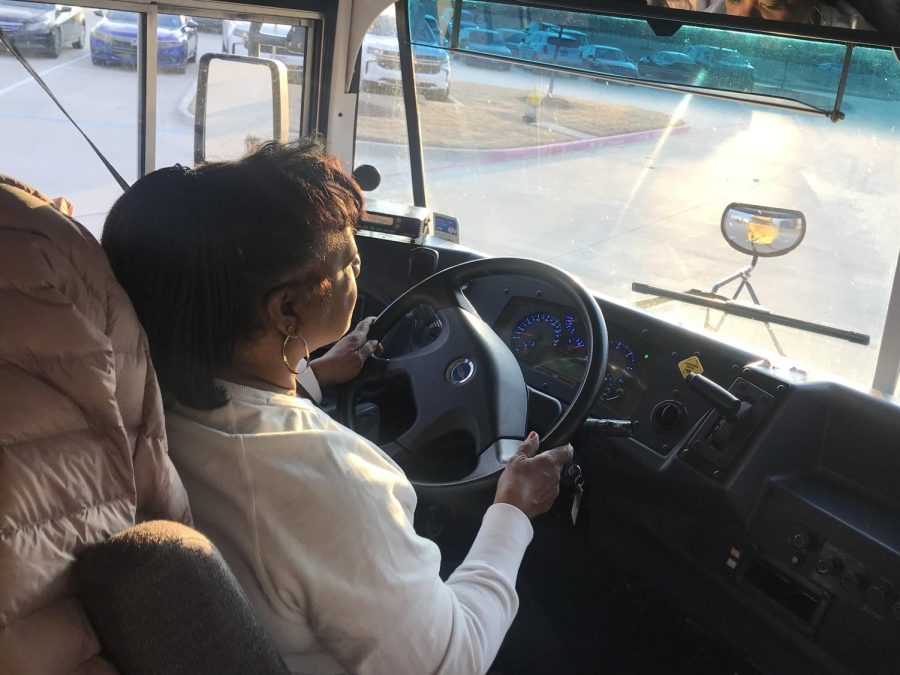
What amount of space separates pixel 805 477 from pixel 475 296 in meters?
0.96

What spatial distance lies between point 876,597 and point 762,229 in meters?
1.02

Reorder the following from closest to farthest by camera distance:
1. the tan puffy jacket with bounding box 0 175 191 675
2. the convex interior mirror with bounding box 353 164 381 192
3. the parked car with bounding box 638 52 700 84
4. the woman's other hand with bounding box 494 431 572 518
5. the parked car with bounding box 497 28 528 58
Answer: the tan puffy jacket with bounding box 0 175 191 675 < the woman's other hand with bounding box 494 431 572 518 < the parked car with bounding box 638 52 700 84 < the parked car with bounding box 497 28 528 58 < the convex interior mirror with bounding box 353 164 381 192

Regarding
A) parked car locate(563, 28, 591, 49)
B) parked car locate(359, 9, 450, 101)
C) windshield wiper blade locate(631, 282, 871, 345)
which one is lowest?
windshield wiper blade locate(631, 282, 871, 345)

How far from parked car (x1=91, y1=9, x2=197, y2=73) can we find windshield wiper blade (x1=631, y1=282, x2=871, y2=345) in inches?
66.5

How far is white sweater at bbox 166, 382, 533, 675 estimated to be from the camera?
100 centimetres

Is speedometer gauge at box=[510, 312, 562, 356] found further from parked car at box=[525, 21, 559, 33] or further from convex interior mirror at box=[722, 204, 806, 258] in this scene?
parked car at box=[525, 21, 559, 33]

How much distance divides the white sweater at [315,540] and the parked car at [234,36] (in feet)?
6.77

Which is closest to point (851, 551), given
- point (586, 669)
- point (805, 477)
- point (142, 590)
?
A: point (805, 477)

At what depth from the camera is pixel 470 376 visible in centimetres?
183

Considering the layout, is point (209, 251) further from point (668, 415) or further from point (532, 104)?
point (532, 104)

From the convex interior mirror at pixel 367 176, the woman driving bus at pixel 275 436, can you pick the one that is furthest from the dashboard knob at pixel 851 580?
the convex interior mirror at pixel 367 176

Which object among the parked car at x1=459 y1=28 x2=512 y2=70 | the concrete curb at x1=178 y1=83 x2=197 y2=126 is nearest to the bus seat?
the parked car at x1=459 y1=28 x2=512 y2=70

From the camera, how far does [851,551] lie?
1.70 meters

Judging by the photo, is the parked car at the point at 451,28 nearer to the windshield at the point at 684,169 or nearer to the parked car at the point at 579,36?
the windshield at the point at 684,169
